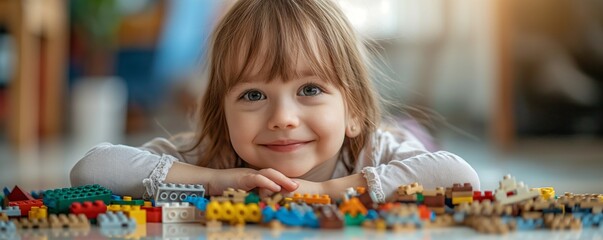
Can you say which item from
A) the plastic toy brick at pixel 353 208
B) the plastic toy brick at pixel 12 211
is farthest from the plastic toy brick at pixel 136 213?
the plastic toy brick at pixel 353 208

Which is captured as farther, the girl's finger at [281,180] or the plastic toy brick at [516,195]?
the girl's finger at [281,180]

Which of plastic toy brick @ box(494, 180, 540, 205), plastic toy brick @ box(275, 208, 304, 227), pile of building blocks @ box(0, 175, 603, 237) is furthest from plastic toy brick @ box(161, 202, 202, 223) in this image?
plastic toy brick @ box(494, 180, 540, 205)

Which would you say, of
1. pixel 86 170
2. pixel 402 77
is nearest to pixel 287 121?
pixel 86 170

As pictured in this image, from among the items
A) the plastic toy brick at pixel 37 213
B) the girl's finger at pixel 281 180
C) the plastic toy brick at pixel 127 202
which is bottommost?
the plastic toy brick at pixel 37 213

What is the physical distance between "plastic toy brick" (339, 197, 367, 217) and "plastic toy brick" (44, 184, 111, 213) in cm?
32

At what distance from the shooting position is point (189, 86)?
441 centimetres

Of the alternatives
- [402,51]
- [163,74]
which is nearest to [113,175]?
[402,51]

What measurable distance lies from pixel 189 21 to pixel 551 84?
6.67ft

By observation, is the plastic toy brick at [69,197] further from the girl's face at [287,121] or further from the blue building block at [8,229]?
the girl's face at [287,121]

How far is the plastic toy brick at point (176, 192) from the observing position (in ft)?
3.29

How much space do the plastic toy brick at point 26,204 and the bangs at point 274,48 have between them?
0.30m

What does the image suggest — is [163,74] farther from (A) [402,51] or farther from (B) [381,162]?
(B) [381,162]

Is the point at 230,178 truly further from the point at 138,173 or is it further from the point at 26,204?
the point at 26,204

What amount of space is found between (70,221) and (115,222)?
0.05 metres
